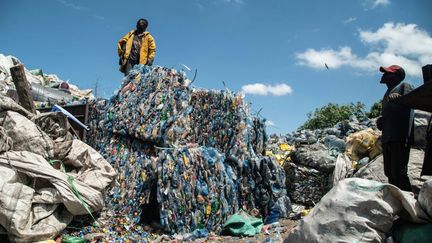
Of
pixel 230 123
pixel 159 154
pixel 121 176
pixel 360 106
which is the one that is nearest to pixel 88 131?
pixel 121 176

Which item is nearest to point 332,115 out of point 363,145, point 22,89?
point 363,145

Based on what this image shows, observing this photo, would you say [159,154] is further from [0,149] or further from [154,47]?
[154,47]

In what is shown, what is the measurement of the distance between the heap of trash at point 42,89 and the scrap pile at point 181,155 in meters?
1.22

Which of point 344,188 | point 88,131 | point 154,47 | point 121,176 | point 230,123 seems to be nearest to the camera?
point 344,188

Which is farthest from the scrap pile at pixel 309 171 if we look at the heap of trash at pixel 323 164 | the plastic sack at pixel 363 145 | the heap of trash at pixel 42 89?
the heap of trash at pixel 42 89

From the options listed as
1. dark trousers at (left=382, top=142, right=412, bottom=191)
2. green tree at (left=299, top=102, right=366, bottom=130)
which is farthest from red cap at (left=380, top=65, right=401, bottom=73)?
green tree at (left=299, top=102, right=366, bottom=130)

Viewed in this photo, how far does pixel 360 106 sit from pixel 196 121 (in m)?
11.4

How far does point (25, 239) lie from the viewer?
3594mm

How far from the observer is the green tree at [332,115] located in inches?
545

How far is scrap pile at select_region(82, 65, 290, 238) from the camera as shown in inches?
186

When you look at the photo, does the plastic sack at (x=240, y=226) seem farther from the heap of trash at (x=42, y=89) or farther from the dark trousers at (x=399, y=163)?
the heap of trash at (x=42, y=89)

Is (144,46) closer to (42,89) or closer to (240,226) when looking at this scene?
(42,89)

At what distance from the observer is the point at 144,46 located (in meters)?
6.62

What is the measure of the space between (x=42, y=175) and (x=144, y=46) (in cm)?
330
